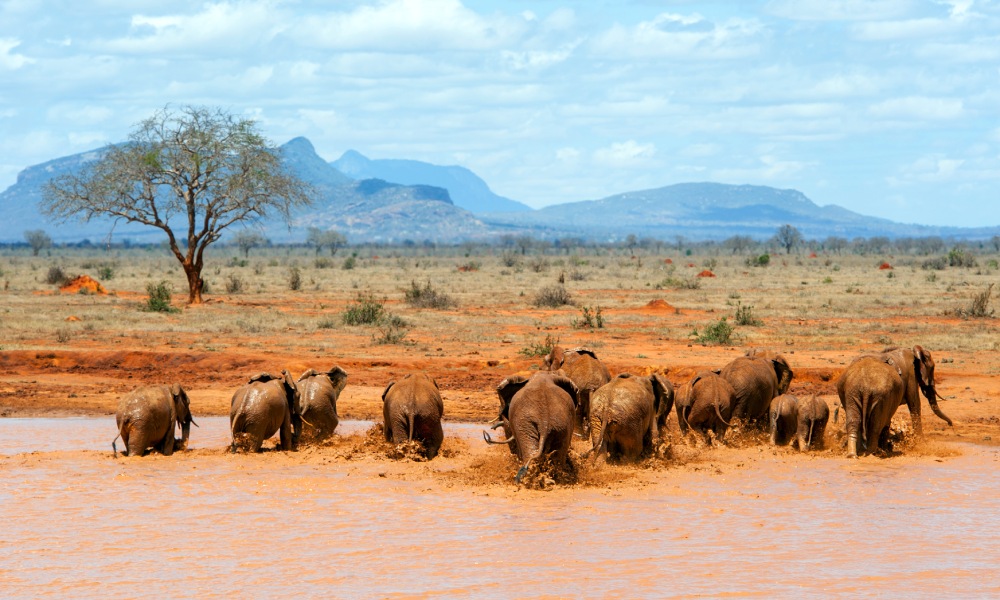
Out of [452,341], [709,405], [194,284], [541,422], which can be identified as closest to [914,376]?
[709,405]

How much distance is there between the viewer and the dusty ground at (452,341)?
19250mm

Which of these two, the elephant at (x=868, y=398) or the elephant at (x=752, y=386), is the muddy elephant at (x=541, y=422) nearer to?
the elephant at (x=752, y=386)

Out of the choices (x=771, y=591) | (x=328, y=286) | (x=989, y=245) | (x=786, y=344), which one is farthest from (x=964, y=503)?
(x=989, y=245)

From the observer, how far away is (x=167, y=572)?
9.04m

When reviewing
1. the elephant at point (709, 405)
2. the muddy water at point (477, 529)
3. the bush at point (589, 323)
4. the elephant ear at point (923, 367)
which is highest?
the elephant ear at point (923, 367)

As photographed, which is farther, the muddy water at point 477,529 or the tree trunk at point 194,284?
the tree trunk at point 194,284

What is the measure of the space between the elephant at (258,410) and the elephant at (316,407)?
0.57m

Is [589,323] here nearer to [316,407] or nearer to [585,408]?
[585,408]

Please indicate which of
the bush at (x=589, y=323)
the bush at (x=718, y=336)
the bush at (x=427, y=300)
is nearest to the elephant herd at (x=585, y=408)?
the bush at (x=718, y=336)

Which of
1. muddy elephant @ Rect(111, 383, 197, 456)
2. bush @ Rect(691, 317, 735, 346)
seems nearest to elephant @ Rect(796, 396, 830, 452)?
muddy elephant @ Rect(111, 383, 197, 456)

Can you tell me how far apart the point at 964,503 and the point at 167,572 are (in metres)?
7.90

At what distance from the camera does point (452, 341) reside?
27172mm

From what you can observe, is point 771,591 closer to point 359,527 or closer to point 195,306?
point 359,527

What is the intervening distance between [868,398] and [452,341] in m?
14.9
